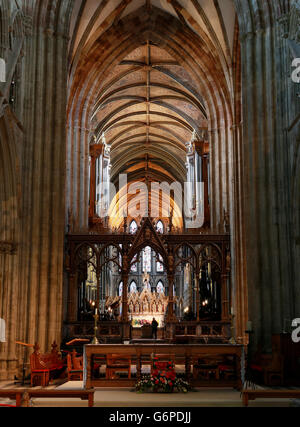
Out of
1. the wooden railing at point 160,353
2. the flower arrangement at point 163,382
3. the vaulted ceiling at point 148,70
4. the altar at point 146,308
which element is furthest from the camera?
the altar at point 146,308

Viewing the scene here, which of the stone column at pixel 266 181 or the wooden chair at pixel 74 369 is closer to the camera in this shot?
the wooden chair at pixel 74 369

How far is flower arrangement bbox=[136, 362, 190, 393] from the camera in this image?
11188mm

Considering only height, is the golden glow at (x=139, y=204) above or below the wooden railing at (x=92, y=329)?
above

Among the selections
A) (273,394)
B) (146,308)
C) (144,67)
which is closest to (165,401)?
(273,394)

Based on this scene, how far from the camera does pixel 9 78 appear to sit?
13969 mm

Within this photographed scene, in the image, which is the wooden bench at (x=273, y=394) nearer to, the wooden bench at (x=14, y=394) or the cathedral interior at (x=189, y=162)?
the wooden bench at (x=14, y=394)

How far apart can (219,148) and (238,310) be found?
790 cm

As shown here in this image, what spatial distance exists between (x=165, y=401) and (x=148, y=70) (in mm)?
21220

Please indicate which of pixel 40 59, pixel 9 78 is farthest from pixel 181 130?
pixel 9 78

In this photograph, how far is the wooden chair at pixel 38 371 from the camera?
12.5 meters

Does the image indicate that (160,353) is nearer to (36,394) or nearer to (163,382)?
(163,382)

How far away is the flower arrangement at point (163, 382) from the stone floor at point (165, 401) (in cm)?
20

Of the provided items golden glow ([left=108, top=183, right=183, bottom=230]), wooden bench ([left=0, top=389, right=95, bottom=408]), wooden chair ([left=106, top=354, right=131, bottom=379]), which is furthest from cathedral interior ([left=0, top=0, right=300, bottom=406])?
golden glow ([left=108, top=183, right=183, bottom=230])

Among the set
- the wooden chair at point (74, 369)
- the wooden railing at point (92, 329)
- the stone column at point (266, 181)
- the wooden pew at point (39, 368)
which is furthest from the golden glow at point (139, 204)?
the wooden pew at point (39, 368)
